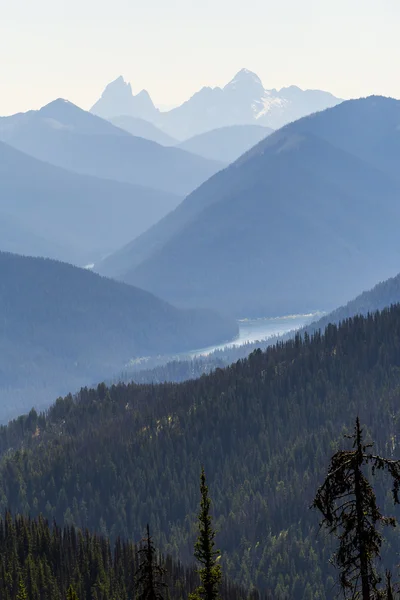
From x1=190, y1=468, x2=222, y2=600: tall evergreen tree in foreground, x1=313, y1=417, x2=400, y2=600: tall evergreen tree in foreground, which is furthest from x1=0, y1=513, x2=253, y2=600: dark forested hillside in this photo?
x1=313, y1=417, x2=400, y2=600: tall evergreen tree in foreground

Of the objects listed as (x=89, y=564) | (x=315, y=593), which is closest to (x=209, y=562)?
(x=89, y=564)

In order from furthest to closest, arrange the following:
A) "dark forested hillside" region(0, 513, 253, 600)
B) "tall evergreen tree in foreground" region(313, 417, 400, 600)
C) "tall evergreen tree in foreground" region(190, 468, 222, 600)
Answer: "dark forested hillside" region(0, 513, 253, 600)
"tall evergreen tree in foreground" region(190, 468, 222, 600)
"tall evergreen tree in foreground" region(313, 417, 400, 600)

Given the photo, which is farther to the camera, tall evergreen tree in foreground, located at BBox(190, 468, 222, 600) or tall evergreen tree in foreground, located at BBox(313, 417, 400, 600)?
tall evergreen tree in foreground, located at BBox(190, 468, 222, 600)

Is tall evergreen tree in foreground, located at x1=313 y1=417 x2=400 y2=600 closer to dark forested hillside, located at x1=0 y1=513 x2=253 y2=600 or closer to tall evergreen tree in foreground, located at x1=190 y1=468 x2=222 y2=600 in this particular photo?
tall evergreen tree in foreground, located at x1=190 y1=468 x2=222 y2=600

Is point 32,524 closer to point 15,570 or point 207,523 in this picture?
point 15,570

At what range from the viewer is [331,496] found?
1339 inches

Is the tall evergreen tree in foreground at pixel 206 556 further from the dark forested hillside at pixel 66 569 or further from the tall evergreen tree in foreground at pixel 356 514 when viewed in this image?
the dark forested hillside at pixel 66 569

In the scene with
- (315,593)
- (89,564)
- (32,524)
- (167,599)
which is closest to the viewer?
(167,599)

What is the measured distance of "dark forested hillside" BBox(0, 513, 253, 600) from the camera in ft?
482

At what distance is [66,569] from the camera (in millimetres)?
158625

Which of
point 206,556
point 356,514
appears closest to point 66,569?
point 206,556

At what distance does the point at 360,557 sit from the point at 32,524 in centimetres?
15036

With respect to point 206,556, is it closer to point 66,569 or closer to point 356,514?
point 356,514

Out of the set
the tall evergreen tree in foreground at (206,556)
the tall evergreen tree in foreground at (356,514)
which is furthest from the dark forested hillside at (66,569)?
the tall evergreen tree in foreground at (356,514)
